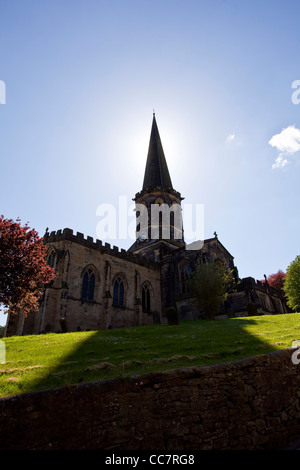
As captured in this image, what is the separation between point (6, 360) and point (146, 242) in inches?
1162

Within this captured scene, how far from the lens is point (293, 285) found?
2961 centimetres

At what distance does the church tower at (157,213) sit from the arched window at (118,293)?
9.04m

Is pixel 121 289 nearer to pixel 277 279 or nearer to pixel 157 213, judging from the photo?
pixel 157 213

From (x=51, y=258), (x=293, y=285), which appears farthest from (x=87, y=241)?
(x=293, y=285)

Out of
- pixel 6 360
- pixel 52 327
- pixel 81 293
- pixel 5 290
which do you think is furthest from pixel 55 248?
pixel 6 360

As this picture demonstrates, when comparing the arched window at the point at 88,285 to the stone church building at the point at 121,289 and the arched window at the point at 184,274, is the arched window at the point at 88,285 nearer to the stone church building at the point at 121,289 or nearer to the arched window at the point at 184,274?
the stone church building at the point at 121,289

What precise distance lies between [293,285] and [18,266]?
27.4 meters

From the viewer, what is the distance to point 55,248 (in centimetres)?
2297

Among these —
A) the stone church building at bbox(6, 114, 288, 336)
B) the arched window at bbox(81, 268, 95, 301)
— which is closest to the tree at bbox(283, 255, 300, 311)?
the stone church building at bbox(6, 114, 288, 336)

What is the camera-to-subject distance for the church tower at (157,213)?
121 feet

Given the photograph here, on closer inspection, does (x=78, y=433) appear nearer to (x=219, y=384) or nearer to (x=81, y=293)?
(x=219, y=384)

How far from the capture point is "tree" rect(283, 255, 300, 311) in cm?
2891

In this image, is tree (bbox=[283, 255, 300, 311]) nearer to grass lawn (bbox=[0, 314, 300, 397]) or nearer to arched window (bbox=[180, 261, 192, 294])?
arched window (bbox=[180, 261, 192, 294])

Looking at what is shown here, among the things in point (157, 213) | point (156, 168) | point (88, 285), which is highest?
point (156, 168)
